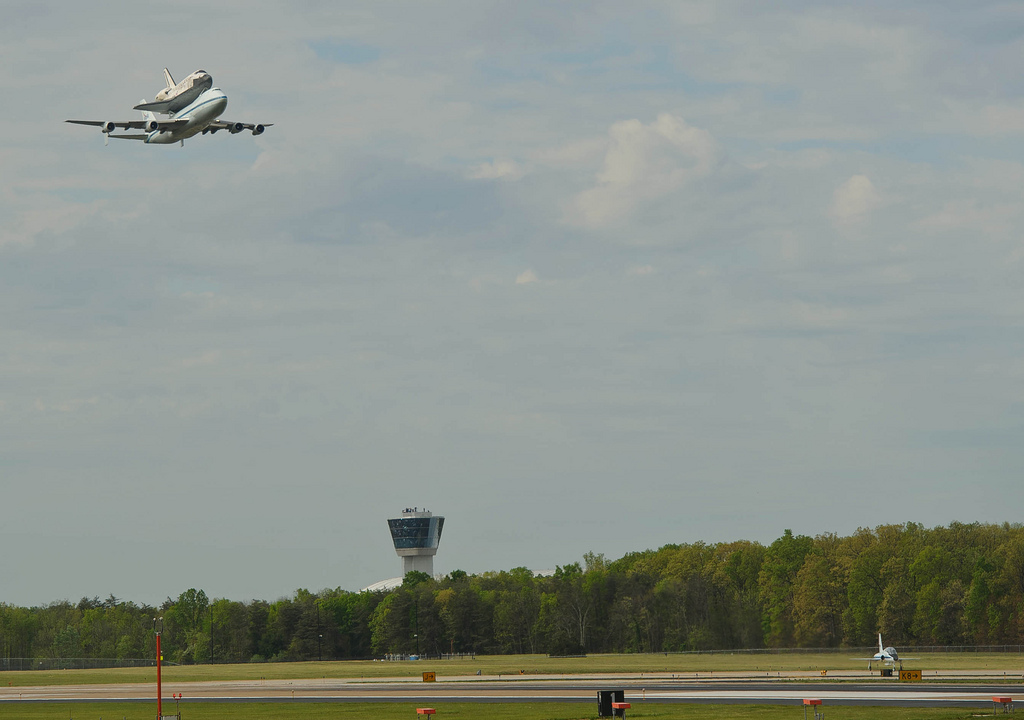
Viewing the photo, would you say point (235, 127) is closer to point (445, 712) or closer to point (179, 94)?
point (179, 94)

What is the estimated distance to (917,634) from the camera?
163 meters

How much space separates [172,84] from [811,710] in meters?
58.8

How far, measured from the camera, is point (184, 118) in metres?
74.0

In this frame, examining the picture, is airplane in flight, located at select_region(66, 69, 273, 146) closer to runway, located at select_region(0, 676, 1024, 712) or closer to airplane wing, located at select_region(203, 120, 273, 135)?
airplane wing, located at select_region(203, 120, 273, 135)

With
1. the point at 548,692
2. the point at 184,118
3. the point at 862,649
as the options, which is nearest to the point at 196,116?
the point at 184,118

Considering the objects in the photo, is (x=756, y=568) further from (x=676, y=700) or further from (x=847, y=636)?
(x=676, y=700)

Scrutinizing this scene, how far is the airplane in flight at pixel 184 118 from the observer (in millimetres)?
73000

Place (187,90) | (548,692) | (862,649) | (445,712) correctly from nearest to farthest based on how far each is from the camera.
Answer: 1. (445,712)
2. (187,90)
3. (548,692)
4. (862,649)

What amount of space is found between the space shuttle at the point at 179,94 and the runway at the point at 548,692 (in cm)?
4439

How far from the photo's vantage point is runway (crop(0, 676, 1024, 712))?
71062mm

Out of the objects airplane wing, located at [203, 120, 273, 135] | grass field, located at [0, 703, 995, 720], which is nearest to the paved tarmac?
grass field, located at [0, 703, 995, 720]

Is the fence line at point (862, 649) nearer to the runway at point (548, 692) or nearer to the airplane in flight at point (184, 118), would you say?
the runway at point (548, 692)

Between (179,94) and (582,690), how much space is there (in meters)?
51.7

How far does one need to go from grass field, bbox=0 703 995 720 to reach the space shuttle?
40.2m
